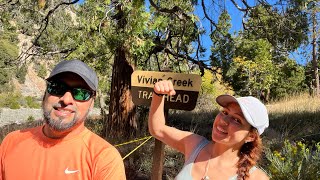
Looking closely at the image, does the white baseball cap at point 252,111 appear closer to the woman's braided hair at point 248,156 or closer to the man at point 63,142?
the woman's braided hair at point 248,156

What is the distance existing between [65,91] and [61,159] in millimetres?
328

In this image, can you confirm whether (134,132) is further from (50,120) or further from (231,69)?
(50,120)

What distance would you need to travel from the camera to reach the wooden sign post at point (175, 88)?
152 inches

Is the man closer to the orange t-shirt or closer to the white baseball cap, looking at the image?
the orange t-shirt

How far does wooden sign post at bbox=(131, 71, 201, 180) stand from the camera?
387 centimetres

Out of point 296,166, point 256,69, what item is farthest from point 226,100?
point 256,69

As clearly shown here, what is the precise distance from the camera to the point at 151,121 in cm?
262

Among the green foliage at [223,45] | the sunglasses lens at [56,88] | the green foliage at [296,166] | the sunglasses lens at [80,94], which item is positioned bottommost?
the green foliage at [296,166]

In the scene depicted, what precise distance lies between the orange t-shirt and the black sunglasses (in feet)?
0.56

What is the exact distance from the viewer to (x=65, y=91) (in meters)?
2.01

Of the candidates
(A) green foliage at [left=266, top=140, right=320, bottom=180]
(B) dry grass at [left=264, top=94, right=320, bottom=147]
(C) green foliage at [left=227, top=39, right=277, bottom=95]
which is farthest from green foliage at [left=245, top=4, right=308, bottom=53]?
(C) green foliage at [left=227, top=39, right=277, bottom=95]

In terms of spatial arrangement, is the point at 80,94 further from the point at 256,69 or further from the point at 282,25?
the point at 256,69

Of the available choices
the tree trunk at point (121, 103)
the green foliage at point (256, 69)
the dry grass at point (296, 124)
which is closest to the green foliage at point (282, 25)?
the dry grass at point (296, 124)

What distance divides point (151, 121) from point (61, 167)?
82 cm
